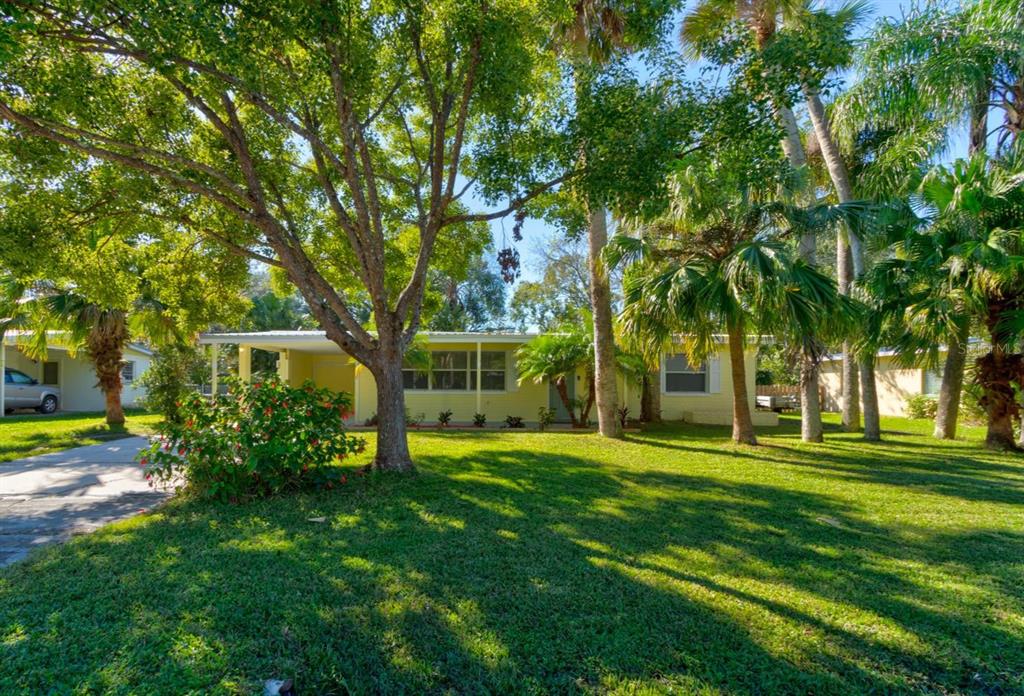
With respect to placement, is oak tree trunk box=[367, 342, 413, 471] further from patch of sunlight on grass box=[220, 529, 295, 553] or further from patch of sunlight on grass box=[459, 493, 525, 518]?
patch of sunlight on grass box=[220, 529, 295, 553]

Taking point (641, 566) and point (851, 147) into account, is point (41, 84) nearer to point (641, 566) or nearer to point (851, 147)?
point (641, 566)

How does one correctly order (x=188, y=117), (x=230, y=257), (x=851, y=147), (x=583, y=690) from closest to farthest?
1. (x=583, y=690)
2. (x=188, y=117)
3. (x=230, y=257)
4. (x=851, y=147)

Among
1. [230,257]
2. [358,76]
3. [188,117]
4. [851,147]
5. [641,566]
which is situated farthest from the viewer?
[851,147]

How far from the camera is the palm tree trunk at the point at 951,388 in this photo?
10.6m

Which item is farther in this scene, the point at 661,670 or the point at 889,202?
the point at 889,202

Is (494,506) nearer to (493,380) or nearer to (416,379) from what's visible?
(493,380)

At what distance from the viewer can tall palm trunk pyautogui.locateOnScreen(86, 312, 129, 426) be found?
13.1 m

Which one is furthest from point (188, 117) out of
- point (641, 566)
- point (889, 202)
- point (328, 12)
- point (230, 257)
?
point (889, 202)

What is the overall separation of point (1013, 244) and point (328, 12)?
10444mm

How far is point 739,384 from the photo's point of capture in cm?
992

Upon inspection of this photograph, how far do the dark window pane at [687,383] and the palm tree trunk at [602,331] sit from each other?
5619 mm

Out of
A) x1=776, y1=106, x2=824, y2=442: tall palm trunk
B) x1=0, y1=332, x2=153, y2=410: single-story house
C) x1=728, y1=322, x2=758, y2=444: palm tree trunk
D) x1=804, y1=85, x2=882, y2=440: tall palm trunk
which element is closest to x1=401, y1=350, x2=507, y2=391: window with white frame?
Result: x1=728, y1=322, x2=758, y2=444: palm tree trunk

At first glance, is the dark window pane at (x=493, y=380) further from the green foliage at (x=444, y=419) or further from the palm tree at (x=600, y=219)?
the palm tree at (x=600, y=219)

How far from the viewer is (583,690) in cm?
255
